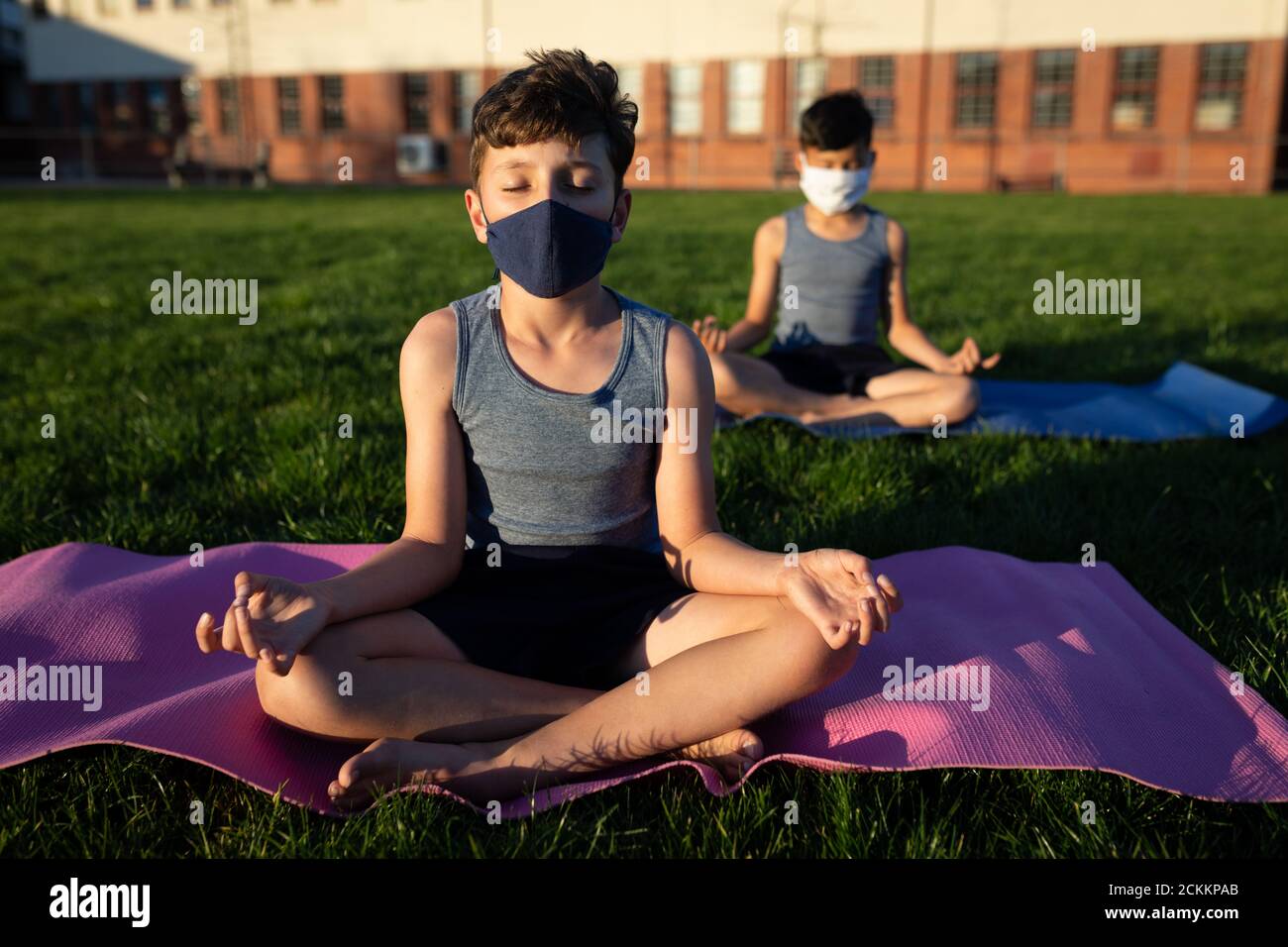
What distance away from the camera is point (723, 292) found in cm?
877

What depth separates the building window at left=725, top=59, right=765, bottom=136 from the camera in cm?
2973

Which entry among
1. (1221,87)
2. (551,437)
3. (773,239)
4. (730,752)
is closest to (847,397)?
(773,239)

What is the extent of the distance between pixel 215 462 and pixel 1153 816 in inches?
145

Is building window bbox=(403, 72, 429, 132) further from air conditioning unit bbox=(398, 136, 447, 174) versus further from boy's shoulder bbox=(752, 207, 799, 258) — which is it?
boy's shoulder bbox=(752, 207, 799, 258)

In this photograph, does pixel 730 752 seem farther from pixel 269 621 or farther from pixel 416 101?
pixel 416 101

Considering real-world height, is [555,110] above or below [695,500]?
above

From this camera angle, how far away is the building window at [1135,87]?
2734 cm

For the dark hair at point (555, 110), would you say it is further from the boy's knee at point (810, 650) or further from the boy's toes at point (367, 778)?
the boy's toes at point (367, 778)

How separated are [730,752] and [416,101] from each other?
112 ft

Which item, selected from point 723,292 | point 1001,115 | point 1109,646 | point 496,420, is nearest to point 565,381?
point 496,420

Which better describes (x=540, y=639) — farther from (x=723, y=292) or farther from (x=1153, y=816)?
(x=723, y=292)

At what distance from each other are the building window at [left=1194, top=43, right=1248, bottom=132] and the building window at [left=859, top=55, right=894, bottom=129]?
25.1 feet

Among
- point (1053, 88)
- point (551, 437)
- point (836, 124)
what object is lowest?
point (551, 437)

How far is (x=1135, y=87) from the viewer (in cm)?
2777
